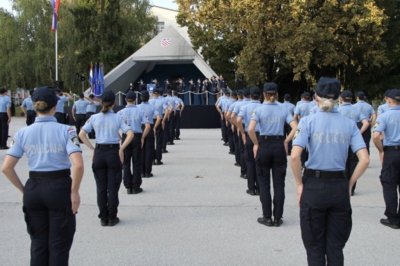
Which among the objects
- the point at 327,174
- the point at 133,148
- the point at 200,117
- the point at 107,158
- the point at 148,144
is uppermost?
the point at 327,174

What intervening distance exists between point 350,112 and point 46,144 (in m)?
7.11

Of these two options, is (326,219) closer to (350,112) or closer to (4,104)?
(350,112)

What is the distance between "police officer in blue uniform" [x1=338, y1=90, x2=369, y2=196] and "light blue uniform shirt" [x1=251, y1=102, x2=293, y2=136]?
2280 millimetres

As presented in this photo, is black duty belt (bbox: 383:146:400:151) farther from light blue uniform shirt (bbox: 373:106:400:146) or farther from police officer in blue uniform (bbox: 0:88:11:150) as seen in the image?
police officer in blue uniform (bbox: 0:88:11:150)

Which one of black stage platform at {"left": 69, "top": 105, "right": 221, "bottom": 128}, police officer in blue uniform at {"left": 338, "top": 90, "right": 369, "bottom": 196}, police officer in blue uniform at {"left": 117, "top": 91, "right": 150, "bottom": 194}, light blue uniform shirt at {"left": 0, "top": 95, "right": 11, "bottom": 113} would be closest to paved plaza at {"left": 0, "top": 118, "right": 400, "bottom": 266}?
police officer in blue uniform at {"left": 117, "top": 91, "right": 150, "bottom": 194}

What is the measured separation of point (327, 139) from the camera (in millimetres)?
4551

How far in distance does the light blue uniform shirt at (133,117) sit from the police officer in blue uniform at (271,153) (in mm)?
3102

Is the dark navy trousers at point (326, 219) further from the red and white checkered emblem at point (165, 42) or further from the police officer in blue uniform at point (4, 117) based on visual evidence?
the red and white checkered emblem at point (165, 42)

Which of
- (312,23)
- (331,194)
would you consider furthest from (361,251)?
(312,23)

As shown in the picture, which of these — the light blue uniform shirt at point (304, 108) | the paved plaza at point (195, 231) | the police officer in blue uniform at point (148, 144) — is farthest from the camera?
the light blue uniform shirt at point (304, 108)

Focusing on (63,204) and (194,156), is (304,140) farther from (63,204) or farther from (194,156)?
(194,156)

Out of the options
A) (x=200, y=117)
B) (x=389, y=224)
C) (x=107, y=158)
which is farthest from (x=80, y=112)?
(x=389, y=224)

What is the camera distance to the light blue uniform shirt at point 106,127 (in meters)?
7.42

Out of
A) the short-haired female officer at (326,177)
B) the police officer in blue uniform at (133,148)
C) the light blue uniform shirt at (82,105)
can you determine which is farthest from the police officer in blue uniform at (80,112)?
the short-haired female officer at (326,177)
